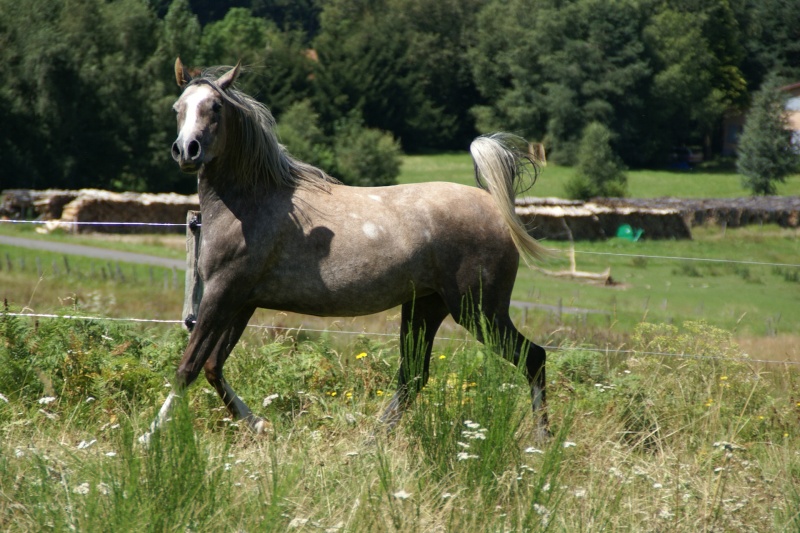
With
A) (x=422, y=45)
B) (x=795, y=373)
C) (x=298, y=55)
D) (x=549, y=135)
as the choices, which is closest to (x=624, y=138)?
(x=549, y=135)

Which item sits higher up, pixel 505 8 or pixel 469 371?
pixel 505 8

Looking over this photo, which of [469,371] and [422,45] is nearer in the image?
[469,371]

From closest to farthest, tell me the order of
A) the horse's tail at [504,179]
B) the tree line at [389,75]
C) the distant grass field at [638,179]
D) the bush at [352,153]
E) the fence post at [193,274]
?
the horse's tail at [504,179] < the fence post at [193,274] < the tree line at [389,75] < the bush at [352,153] < the distant grass field at [638,179]

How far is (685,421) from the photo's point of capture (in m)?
5.87

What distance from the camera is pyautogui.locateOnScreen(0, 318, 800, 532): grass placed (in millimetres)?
3957

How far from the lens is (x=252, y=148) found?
5488mm

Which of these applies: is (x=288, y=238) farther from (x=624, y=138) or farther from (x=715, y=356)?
(x=624, y=138)

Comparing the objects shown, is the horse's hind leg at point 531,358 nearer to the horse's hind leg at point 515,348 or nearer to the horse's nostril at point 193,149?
the horse's hind leg at point 515,348

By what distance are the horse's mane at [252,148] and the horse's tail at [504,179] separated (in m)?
1.00

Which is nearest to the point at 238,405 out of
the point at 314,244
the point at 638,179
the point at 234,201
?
the point at 314,244

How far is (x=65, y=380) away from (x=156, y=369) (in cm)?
68

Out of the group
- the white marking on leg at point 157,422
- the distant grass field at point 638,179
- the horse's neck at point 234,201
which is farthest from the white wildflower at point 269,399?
the distant grass field at point 638,179

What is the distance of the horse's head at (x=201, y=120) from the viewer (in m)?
4.98

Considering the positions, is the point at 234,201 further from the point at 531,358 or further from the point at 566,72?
the point at 566,72
